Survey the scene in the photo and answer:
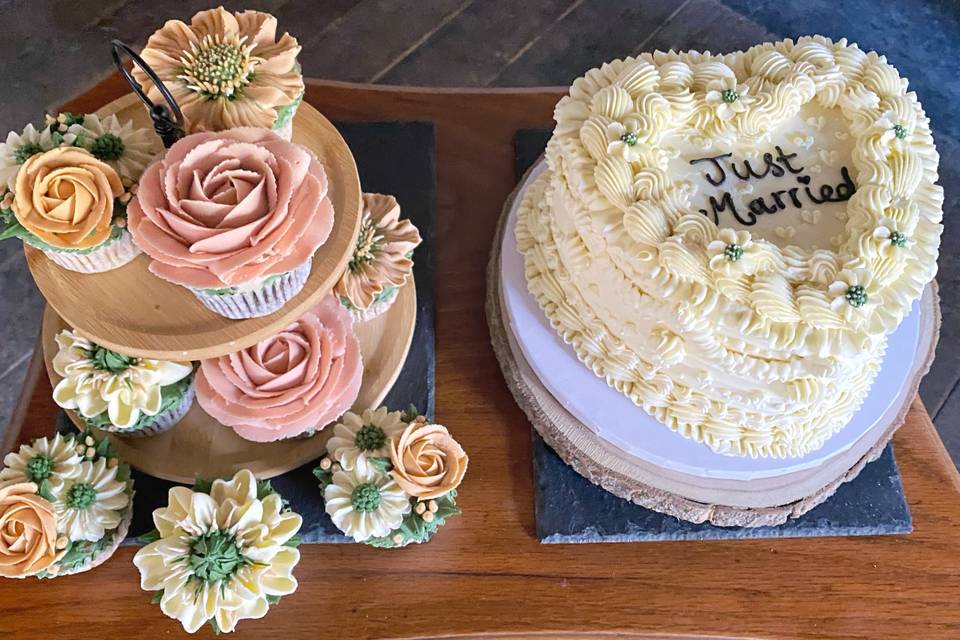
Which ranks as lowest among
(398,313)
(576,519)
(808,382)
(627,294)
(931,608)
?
(931,608)

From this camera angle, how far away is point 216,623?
133cm

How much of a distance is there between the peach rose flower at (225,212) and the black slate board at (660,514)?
0.79 meters

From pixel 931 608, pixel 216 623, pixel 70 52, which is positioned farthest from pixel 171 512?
pixel 70 52

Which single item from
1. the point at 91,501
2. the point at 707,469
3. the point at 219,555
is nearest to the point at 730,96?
the point at 707,469

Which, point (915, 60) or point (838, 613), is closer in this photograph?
point (838, 613)

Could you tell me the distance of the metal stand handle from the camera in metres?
1.15

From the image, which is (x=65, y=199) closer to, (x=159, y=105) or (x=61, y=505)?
(x=159, y=105)

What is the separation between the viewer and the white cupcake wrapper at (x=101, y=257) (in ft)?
3.99

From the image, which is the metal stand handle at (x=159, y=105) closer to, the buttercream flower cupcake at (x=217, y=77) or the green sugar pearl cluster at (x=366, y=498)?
the buttercream flower cupcake at (x=217, y=77)

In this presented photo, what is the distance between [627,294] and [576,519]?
20.0 inches

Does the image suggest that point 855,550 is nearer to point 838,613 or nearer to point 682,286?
point 838,613

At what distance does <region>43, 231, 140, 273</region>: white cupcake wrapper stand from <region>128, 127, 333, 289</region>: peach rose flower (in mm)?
116

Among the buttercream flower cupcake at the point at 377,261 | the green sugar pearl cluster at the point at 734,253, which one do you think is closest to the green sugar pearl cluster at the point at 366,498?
the buttercream flower cupcake at the point at 377,261

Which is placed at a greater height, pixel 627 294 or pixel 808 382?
pixel 627 294
